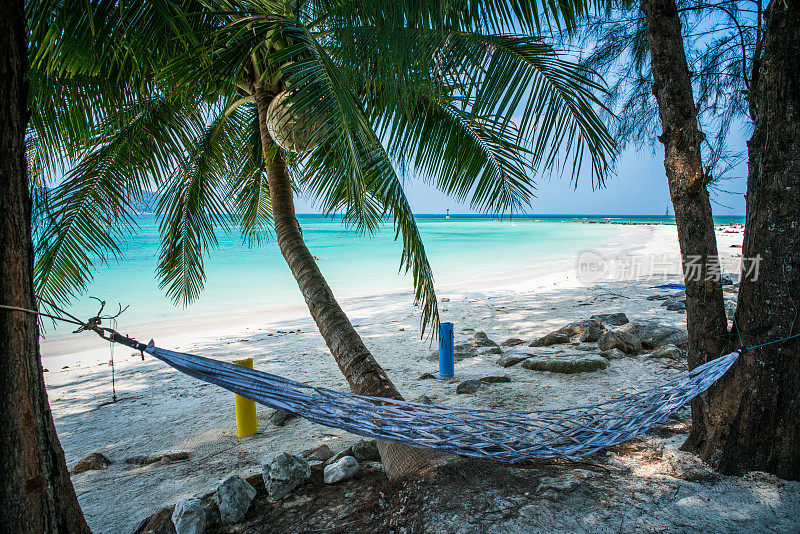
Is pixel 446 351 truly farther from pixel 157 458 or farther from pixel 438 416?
pixel 157 458

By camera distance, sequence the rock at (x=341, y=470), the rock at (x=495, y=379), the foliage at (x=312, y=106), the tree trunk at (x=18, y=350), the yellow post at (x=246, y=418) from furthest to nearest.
A: 1. the rock at (x=495, y=379)
2. the yellow post at (x=246, y=418)
3. the rock at (x=341, y=470)
4. the foliage at (x=312, y=106)
5. the tree trunk at (x=18, y=350)

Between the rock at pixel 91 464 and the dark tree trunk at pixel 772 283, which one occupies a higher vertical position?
the dark tree trunk at pixel 772 283

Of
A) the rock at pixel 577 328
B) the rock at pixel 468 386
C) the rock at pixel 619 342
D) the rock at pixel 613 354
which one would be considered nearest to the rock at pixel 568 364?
the rock at pixel 613 354

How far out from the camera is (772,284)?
1.47 metres

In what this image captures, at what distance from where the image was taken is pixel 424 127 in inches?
99.7

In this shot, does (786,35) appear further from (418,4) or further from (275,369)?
(275,369)

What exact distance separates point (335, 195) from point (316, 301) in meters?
0.59

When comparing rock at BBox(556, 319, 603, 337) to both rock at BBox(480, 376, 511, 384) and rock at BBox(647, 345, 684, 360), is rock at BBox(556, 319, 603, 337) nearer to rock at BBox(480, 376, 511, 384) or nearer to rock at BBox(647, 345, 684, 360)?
rock at BBox(647, 345, 684, 360)

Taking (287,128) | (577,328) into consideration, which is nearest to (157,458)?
(287,128)

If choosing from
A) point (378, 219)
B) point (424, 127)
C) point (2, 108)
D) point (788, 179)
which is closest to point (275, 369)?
point (378, 219)

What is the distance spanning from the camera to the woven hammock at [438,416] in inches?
55.1

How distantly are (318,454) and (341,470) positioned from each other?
0.24 m

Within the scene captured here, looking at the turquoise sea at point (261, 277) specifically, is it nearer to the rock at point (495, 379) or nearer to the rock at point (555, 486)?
the rock at point (495, 379)

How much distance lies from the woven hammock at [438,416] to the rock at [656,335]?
199 centimetres
